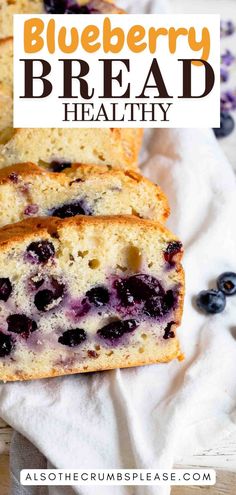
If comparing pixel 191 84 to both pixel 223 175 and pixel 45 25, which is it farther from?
pixel 45 25

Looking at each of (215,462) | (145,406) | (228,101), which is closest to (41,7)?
(228,101)

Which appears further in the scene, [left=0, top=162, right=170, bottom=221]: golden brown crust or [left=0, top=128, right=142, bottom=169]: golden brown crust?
[left=0, top=128, right=142, bottom=169]: golden brown crust

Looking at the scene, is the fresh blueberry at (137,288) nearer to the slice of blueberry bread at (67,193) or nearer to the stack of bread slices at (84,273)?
the stack of bread slices at (84,273)

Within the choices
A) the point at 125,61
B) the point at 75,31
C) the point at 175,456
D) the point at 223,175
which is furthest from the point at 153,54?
the point at 175,456

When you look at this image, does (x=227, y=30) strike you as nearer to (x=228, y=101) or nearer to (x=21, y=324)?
(x=228, y=101)

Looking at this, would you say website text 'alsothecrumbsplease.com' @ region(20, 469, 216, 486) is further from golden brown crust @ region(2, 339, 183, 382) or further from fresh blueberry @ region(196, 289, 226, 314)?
fresh blueberry @ region(196, 289, 226, 314)

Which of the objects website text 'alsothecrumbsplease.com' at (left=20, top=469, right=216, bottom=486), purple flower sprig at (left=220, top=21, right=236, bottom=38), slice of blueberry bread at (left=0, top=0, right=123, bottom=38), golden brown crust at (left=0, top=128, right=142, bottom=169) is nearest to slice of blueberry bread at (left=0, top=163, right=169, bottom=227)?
golden brown crust at (left=0, top=128, right=142, bottom=169)

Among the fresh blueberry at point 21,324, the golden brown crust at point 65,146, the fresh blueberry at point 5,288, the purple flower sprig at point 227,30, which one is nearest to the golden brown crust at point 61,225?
the fresh blueberry at point 5,288
